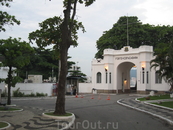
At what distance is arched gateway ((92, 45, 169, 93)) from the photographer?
30.1 metres

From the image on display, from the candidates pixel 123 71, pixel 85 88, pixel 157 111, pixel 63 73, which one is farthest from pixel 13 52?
pixel 123 71

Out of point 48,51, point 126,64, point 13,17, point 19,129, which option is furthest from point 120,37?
point 19,129

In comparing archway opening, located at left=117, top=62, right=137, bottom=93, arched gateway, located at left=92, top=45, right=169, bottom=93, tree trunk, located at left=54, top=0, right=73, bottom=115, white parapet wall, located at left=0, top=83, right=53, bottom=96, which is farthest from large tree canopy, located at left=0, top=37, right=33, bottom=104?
archway opening, located at left=117, top=62, right=137, bottom=93

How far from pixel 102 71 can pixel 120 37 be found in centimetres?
865

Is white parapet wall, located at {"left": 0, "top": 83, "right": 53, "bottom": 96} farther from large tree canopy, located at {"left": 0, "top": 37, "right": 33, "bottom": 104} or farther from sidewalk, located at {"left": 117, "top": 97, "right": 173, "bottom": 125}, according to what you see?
sidewalk, located at {"left": 117, "top": 97, "right": 173, "bottom": 125}

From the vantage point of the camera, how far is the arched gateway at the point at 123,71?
3008 centimetres

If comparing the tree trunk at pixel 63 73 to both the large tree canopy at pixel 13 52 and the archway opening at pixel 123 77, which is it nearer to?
the large tree canopy at pixel 13 52

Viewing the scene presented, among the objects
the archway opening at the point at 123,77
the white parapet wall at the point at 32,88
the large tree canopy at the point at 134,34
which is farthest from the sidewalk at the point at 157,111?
the large tree canopy at the point at 134,34

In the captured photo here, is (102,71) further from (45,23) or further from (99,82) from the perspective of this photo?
(45,23)

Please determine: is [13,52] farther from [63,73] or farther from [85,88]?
[85,88]

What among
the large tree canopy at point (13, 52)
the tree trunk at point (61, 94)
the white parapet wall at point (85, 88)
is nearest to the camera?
the tree trunk at point (61, 94)

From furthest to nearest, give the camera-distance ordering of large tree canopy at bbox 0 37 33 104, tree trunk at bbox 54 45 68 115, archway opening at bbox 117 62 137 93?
archway opening at bbox 117 62 137 93
large tree canopy at bbox 0 37 33 104
tree trunk at bbox 54 45 68 115

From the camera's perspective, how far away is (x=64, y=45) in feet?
40.5

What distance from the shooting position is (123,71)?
3612 cm
